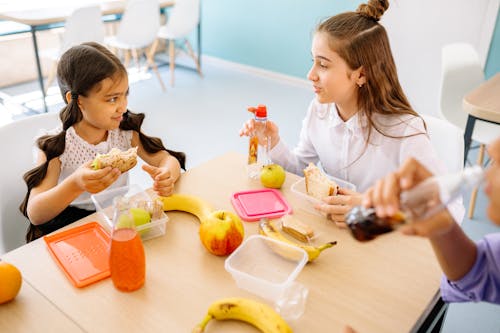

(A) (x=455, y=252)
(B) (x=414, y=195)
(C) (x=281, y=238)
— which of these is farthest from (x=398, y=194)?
(C) (x=281, y=238)

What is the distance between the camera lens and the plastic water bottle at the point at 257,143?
4.80ft

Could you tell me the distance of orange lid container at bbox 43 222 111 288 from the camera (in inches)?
40.4

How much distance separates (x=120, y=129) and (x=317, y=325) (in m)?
1.01

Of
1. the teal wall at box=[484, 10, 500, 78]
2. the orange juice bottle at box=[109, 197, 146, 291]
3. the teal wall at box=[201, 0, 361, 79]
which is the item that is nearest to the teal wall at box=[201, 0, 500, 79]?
the teal wall at box=[201, 0, 361, 79]

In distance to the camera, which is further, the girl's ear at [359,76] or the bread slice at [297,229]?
the girl's ear at [359,76]

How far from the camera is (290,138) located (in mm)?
3580

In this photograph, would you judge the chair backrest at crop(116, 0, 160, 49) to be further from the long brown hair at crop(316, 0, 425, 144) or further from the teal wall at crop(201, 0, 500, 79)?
the long brown hair at crop(316, 0, 425, 144)

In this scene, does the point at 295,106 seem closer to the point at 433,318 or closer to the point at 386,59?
the point at 386,59

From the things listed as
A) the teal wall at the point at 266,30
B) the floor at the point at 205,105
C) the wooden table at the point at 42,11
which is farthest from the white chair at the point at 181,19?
the teal wall at the point at 266,30

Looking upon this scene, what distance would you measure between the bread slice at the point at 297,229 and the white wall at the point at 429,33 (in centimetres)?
286

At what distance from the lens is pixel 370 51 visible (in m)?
1.50

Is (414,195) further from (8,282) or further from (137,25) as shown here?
(137,25)

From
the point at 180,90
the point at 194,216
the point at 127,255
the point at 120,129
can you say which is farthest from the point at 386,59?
the point at 180,90

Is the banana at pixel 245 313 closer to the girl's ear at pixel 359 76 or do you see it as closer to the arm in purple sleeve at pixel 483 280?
the arm in purple sleeve at pixel 483 280
